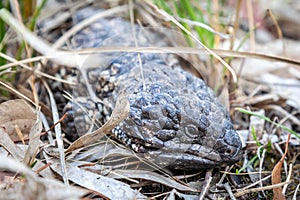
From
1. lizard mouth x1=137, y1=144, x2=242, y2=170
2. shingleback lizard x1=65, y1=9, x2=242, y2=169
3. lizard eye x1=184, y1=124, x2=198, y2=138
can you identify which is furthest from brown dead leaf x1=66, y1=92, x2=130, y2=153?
lizard eye x1=184, y1=124, x2=198, y2=138

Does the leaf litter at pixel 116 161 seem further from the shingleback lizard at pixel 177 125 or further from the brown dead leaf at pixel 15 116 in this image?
the shingleback lizard at pixel 177 125

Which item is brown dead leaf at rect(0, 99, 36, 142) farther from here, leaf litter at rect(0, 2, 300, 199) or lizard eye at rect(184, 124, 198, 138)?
lizard eye at rect(184, 124, 198, 138)

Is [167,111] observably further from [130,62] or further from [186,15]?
[186,15]

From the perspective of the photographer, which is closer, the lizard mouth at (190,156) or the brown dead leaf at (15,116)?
the lizard mouth at (190,156)

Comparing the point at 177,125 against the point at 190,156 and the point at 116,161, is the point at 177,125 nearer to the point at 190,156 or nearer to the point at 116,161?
the point at 190,156

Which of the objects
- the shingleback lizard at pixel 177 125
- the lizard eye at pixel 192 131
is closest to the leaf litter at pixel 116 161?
the shingleback lizard at pixel 177 125
